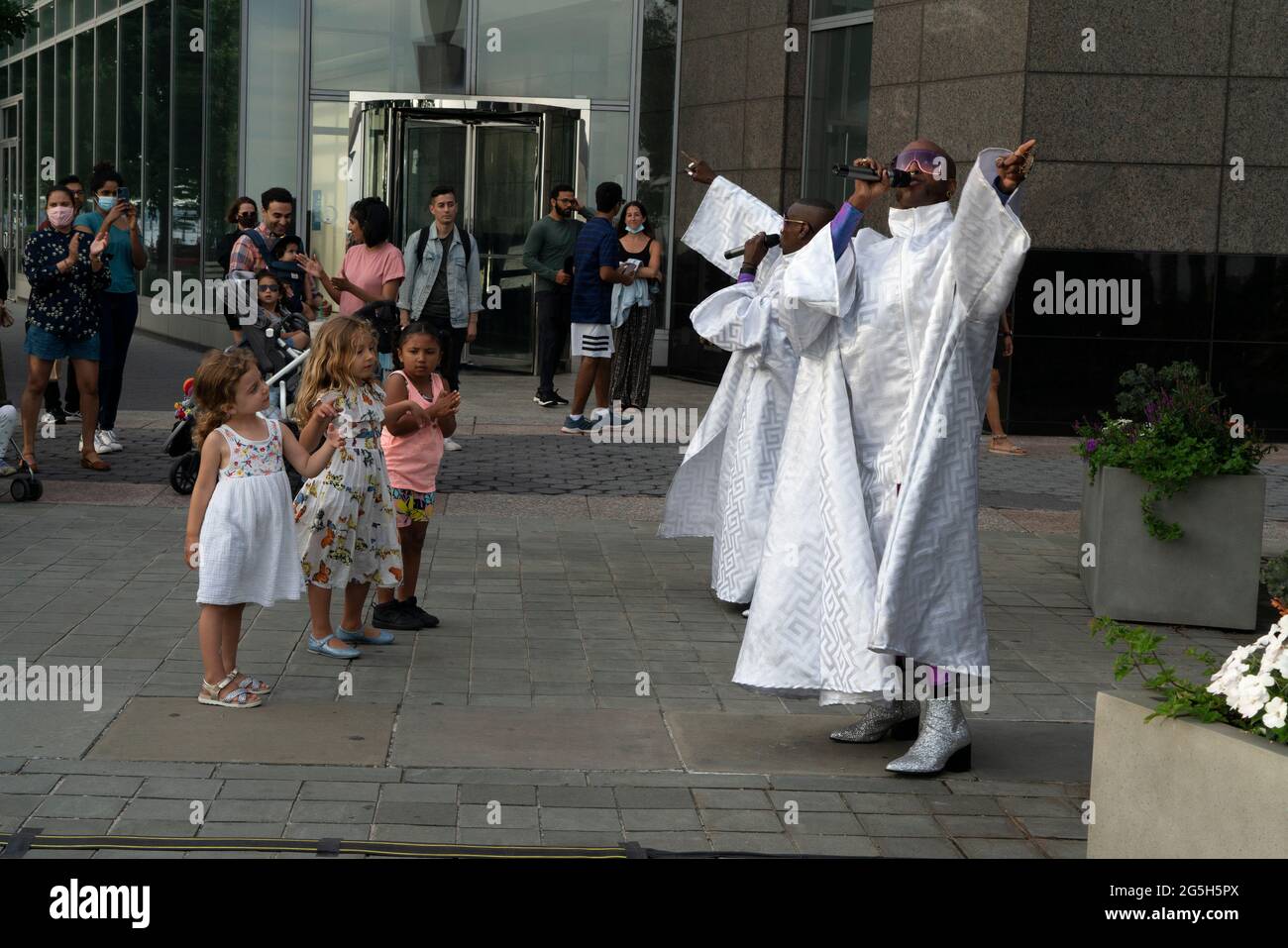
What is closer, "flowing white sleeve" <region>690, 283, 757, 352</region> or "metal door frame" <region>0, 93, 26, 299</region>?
"flowing white sleeve" <region>690, 283, 757, 352</region>

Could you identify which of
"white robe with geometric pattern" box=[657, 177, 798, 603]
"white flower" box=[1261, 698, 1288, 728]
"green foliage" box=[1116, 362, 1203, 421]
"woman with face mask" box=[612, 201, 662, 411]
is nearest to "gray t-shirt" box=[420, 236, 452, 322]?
"woman with face mask" box=[612, 201, 662, 411]

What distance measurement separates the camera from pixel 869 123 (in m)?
15.3

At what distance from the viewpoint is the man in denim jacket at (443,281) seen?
1270 centimetres

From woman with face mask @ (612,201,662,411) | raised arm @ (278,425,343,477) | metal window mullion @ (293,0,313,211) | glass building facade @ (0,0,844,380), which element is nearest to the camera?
raised arm @ (278,425,343,477)

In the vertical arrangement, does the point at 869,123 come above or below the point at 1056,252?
above

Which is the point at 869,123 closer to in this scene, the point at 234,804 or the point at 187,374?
the point at 187,374

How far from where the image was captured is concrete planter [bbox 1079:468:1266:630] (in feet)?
24.6

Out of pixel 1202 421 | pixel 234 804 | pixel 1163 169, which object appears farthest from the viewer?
pixel 1163 169

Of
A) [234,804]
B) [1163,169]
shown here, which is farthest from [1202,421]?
[1163,169]

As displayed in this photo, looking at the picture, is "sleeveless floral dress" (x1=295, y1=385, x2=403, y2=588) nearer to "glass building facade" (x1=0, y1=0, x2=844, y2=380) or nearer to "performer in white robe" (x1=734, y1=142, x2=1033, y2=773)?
"performer in white robe" (x1=734, y1=142, x2=1033, y2=773)

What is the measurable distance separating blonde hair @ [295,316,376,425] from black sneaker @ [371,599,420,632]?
982 millimetres

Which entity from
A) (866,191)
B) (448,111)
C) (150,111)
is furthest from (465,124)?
(866,191)
